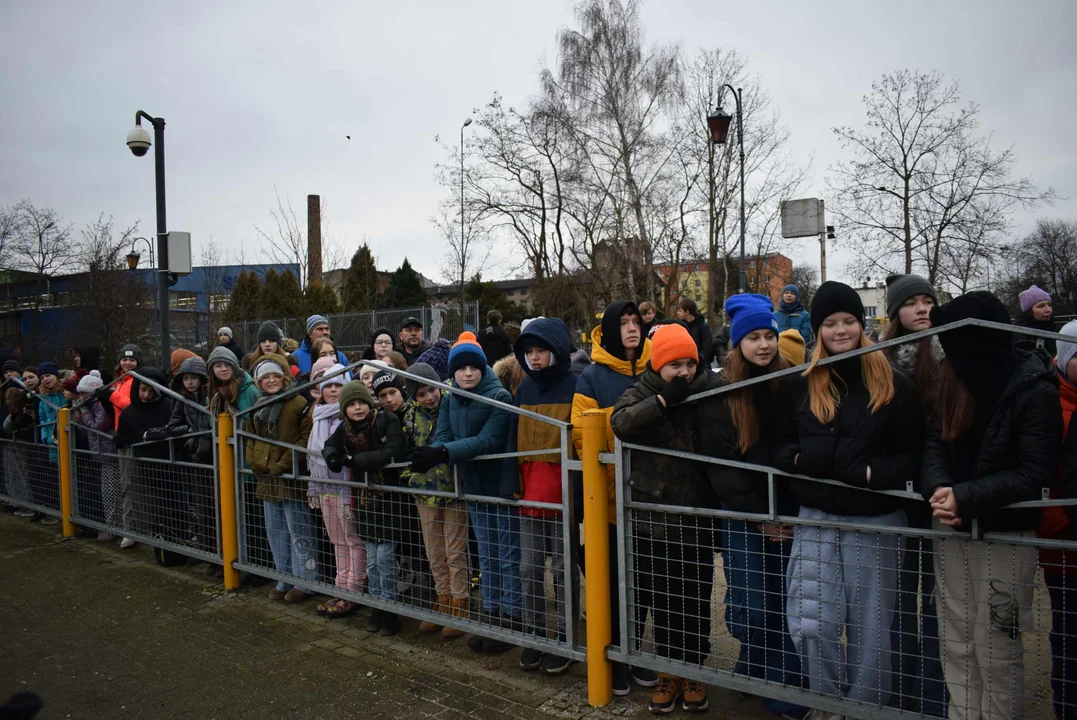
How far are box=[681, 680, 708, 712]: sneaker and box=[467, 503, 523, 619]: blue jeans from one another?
1.01 m

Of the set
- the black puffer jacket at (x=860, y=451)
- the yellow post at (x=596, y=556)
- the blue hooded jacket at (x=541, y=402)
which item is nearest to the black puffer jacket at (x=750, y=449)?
the black puffer jacket at (x=860, y=451)

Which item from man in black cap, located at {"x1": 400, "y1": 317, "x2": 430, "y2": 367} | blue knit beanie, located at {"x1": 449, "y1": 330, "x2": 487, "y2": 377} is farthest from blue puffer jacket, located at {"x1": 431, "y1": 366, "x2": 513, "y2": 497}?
man in black cap, located at {"x1": 400, "y1": 317, "x2": 430, "y2": 367}

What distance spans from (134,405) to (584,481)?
206 inches

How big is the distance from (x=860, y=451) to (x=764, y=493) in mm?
541

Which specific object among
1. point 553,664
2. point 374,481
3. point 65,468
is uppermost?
point 374,481

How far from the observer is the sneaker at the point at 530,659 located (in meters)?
4.34

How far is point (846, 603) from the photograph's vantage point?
10.4 feet

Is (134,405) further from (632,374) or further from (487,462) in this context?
(632,374)

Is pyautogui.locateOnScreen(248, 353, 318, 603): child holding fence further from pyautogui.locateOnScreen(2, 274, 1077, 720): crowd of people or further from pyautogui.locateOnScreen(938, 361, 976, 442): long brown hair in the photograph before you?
pyautogui.locateOnScreen(938, 361, 976, 442): long brown hair

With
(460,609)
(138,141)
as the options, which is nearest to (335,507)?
(460,609)

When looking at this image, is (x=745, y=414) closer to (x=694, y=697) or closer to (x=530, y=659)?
(x=694, y=697)

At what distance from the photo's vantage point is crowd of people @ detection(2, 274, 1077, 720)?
2941 millimetres

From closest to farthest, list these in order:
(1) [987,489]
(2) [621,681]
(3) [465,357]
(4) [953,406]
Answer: (1) [987,489] → (4) [953,406] → (2) [621,681] → (3) [465,357]

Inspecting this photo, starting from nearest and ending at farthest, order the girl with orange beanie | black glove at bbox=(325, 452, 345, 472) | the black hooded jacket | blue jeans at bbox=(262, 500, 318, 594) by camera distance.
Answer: the girl with orange beanie, black glove at bbox=(325, 452, 345, 472), blue jeans at bbox=(262, 500, 318, 594), the black hooded jacket
